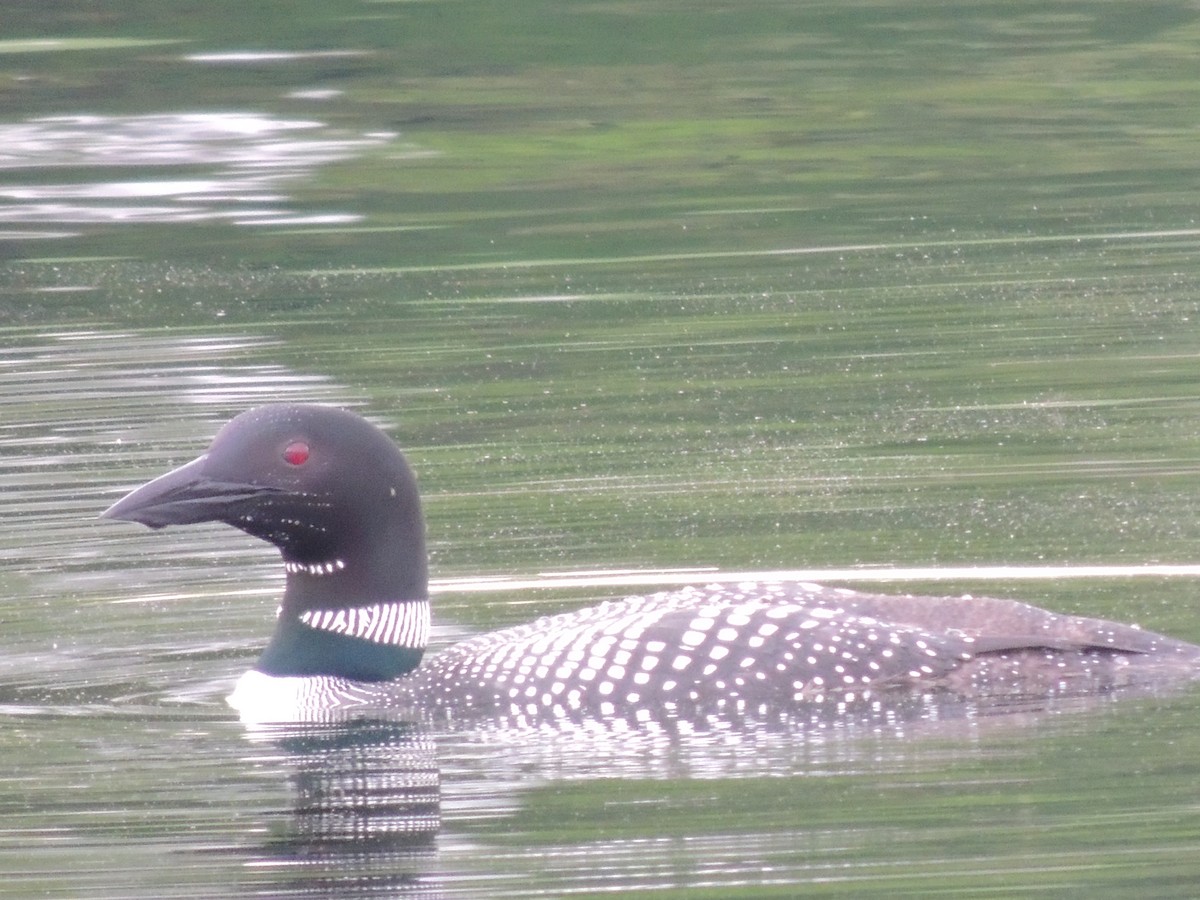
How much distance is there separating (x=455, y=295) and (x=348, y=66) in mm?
8084

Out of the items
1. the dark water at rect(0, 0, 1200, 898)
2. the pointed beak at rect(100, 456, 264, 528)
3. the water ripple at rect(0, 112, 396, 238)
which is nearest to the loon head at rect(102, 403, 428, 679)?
the pointed beak at rect(100, 456, 264, 528)

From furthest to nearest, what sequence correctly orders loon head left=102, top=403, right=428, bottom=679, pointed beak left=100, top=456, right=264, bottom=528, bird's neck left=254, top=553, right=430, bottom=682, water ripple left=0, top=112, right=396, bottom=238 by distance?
water ripple left=0, top=112, right=396, bottom=238
bird's neck left=254, top=553, right=430, bottom=682
loon head left=102, top=403, right=428, bottom=679
pointed beak left=100, top=456, right=264, bottom=528

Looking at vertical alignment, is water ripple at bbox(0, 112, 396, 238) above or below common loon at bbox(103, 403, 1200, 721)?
below

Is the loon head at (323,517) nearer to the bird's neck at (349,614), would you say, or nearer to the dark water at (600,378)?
the bird's neck at (349,614)

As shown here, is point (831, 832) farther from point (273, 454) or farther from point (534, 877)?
point (273, 454)

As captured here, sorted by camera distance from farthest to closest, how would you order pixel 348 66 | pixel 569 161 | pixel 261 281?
pixel 348 66 → pixel 569 161 → pixel 261 281

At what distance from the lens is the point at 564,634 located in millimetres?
6316

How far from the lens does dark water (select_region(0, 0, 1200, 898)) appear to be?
208 inches

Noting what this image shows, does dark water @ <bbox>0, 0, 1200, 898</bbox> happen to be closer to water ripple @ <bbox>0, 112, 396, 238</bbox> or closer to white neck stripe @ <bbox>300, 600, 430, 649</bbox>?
water ripple @ <bbox>0, 112, 396, 238</bbox>

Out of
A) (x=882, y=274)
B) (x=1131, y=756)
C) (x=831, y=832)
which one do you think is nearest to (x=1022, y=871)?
(x=831, y=832)

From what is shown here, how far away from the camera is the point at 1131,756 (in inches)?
216

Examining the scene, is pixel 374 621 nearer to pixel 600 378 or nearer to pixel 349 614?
pixel 349 614

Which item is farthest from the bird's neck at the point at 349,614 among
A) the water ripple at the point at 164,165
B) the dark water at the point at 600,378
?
the water ripple at the point at 164,165

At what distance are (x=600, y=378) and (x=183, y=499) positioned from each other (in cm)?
432
